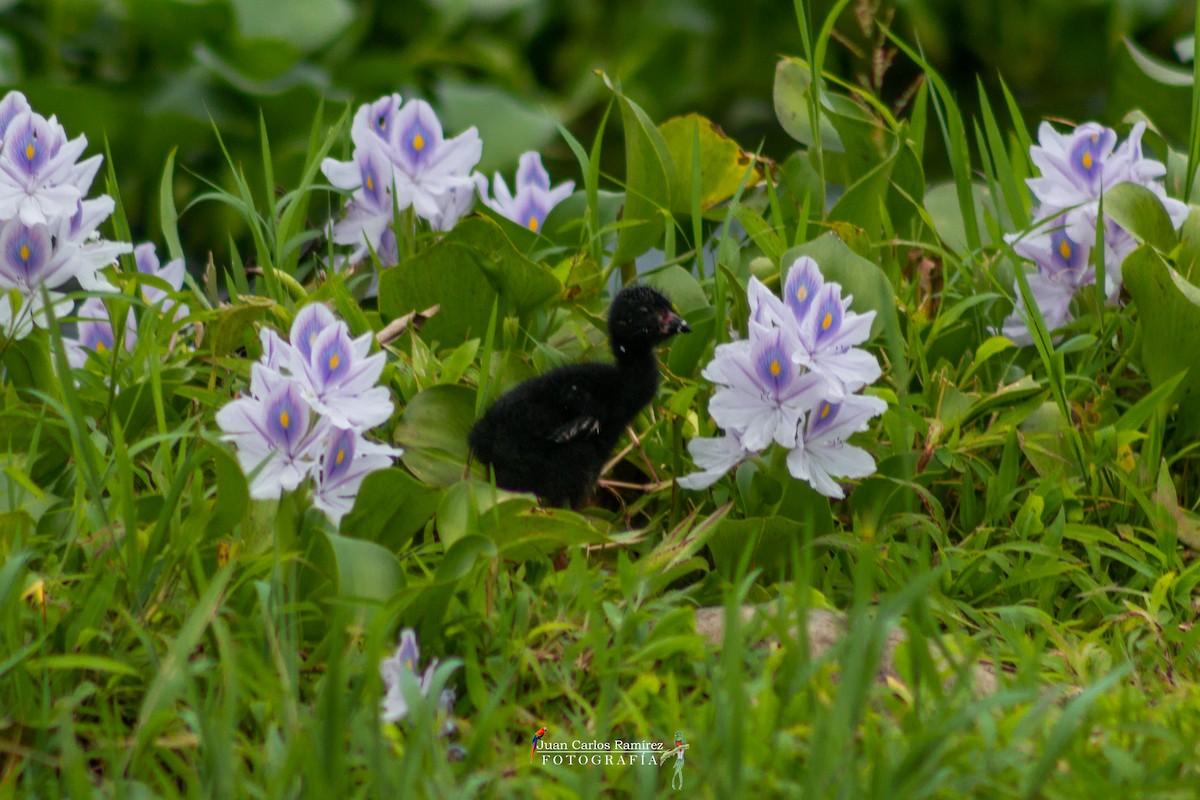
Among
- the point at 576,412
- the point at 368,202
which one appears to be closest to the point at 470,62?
the point at 368,202

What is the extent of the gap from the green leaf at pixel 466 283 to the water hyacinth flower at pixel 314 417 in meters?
0.58

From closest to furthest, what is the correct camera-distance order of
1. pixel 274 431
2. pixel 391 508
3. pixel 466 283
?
pixel 274 431, pixel 391 508, pixel 466 283

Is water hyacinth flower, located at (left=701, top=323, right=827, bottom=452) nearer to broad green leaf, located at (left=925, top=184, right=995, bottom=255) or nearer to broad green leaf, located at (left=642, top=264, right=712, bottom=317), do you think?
broad green leaf, located at (left=642, top=264, right=712, bottom=317)

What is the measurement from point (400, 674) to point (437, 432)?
27.1 inches

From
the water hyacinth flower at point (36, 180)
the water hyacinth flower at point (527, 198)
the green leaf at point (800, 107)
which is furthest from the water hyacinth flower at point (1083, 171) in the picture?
the water hyacinth flower at point (36, 180)

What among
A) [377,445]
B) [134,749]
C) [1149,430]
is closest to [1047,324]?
[1149,430]

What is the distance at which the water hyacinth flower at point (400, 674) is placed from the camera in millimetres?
1965

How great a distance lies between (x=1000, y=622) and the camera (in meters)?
2.39

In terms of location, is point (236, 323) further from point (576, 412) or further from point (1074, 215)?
point (1074, 215)

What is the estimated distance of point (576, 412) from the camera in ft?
8.15

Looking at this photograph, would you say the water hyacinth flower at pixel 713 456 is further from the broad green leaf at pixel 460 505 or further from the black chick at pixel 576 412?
the broad green leaf at pixel 460 505

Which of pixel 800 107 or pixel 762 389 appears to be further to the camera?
pixel 800 107

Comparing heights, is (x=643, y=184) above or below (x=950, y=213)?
above

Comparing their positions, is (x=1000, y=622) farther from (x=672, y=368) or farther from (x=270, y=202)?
(x=270, y=202)
